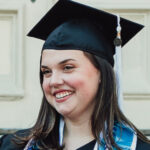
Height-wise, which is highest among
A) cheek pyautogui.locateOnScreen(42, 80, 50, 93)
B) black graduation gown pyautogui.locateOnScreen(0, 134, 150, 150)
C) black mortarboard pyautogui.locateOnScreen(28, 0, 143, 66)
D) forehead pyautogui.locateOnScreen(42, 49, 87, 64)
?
black mortarboard pyautogui.locateOnScreen(28, 0, 143, 66)

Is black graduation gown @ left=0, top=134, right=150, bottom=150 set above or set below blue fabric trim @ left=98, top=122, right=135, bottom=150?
below

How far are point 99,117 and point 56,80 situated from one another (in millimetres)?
319

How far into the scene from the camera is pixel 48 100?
10.2 feet

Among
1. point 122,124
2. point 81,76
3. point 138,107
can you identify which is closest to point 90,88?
point 81,76

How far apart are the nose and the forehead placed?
0.24 feet

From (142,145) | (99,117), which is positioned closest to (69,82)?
(99,117)

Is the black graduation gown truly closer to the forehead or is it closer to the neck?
the neck

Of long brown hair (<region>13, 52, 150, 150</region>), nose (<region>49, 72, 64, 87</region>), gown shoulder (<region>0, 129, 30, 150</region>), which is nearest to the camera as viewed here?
nose (<region>49, 72, 64, 87</region>)

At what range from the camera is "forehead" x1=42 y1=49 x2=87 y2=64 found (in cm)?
306

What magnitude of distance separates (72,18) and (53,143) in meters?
0.68

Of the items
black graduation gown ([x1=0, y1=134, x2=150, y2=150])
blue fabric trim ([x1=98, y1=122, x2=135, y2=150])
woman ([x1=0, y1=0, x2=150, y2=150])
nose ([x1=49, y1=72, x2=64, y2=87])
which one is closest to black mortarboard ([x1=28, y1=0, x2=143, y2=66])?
woman ([x1=0, y1=0, x2=150, y2=150])

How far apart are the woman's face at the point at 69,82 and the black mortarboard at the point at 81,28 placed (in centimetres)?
9

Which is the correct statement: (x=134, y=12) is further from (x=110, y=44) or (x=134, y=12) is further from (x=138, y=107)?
(x=110, y=44)

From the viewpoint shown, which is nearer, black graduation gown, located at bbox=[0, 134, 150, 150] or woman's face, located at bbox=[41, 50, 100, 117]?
woman's face, located at bbox=[41, 50, 100, 117]
